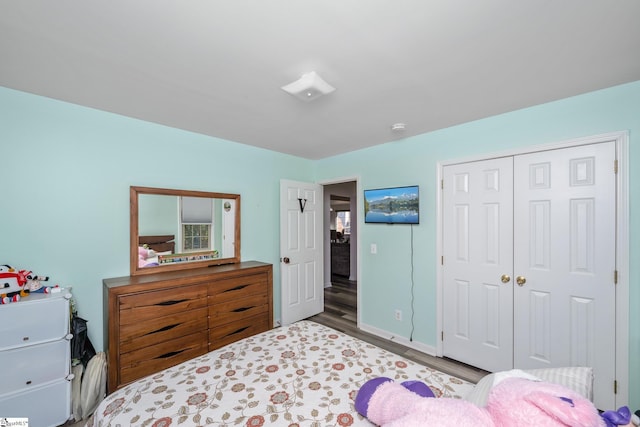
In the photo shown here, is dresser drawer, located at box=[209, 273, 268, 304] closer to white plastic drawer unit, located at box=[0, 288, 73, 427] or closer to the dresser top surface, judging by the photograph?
the dresser top surface

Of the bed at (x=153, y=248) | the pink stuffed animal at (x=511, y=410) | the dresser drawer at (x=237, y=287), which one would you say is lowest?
the dresser drawer at (x=237, y=287)

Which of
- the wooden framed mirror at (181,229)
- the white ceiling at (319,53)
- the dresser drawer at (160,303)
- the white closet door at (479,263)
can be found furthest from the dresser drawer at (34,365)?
the white closet door at (479,263)

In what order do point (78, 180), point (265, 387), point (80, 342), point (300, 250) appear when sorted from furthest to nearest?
point (300, 250)
point (78, 180)
point (80, 342)
point (265, 387)

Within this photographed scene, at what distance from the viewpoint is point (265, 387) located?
4.46 feet

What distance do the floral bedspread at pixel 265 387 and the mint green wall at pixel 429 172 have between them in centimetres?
138

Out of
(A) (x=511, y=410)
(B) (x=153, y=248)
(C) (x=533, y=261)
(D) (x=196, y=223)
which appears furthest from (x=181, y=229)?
(C) (x=533, y=261)

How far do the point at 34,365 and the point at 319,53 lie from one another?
2685 millimetres

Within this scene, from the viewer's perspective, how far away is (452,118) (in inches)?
95.3

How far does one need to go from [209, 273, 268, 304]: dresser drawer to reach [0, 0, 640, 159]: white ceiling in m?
1.65

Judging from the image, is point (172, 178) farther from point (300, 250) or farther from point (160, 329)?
point (300, 250)

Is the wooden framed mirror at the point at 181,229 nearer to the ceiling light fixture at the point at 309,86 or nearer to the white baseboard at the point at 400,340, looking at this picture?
the ceiling light fixture at the point at 309,86

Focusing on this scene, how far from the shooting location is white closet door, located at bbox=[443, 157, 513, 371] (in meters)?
2.34

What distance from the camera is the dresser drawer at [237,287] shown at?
2.57 meters

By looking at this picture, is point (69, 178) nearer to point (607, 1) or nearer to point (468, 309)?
point (607, 1)
